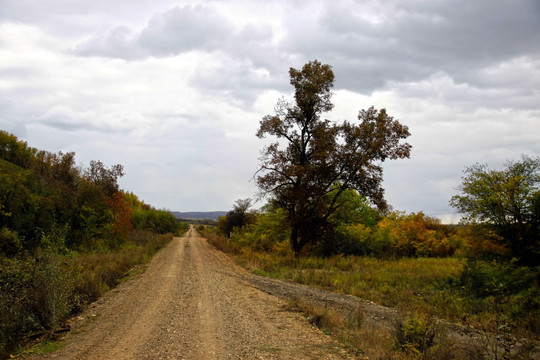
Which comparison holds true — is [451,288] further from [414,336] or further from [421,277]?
[414,336]

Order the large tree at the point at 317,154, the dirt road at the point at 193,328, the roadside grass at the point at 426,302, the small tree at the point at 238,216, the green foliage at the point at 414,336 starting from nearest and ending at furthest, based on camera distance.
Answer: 1. the dirt road at the point at 193,328
2. the green foliage at the point at 414,336
3. the roadside grass at the point at 426,302
4. the large tree at the point at 317,154
5. the small tree at the point at 238,216

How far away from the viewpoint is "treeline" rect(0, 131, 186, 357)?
777 cm

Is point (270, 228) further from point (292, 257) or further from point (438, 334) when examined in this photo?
point (438, 334)

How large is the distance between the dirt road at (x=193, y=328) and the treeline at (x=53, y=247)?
85 cm

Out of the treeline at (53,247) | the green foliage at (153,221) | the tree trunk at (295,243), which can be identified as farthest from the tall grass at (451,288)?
the green foliage at (153,221)

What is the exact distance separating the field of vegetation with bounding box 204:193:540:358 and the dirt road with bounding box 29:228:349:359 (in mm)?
1130

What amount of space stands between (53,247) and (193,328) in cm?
405

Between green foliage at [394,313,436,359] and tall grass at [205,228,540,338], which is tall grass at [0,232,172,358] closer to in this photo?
green foliage at [394,313,436,359]

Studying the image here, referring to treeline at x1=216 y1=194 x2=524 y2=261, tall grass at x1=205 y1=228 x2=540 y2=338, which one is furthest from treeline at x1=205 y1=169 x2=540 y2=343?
treeline at x1=216 y1=194 x2=524 y2=261

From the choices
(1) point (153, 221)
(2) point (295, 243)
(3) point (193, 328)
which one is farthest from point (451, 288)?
(1) point (153, 221)

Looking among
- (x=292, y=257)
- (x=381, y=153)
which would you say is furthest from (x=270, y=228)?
(x=381, y=153)

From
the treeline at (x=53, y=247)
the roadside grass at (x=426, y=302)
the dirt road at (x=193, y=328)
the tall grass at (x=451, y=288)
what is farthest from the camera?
the tall grass at (x=451, y=288)

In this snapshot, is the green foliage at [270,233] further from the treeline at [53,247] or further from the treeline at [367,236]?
the treeline at [53,247]

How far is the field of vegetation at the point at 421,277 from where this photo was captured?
8258mm
